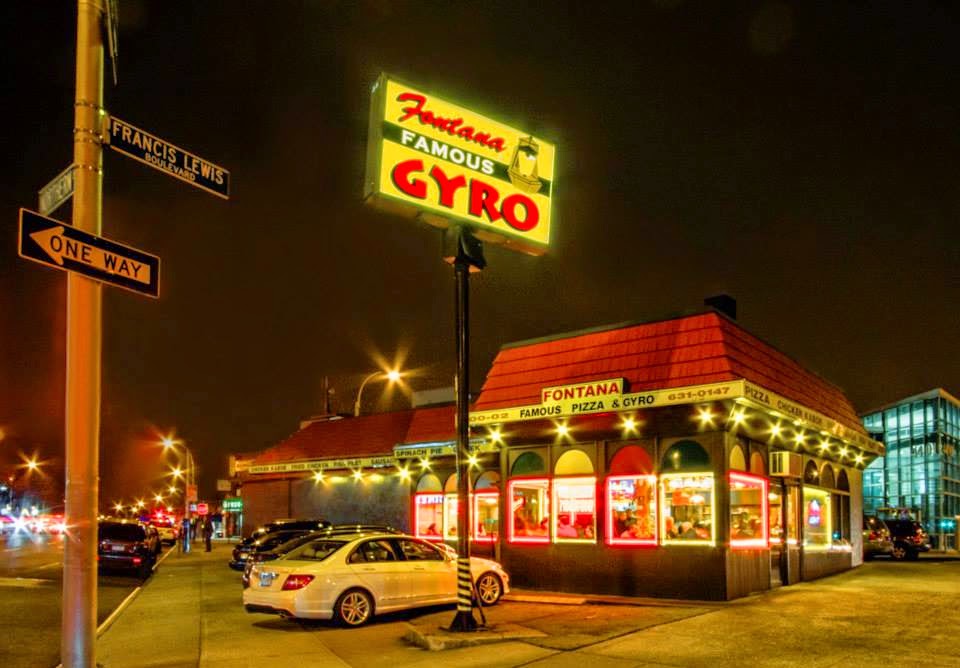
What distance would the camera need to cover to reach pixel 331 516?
1254 inches

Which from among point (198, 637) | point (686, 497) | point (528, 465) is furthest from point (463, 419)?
point (528, 465)

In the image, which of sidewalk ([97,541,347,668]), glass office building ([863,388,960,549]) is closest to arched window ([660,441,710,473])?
sidewalk ([97,541,347,668])

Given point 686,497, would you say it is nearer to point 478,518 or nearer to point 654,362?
point 654,362

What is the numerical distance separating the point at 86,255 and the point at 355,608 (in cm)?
839

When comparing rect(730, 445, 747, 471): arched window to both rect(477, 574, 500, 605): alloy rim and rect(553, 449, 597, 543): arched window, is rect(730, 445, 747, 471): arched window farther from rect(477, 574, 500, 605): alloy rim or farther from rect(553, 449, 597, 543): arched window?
rect(477, 574, 500, 605): alloy rim

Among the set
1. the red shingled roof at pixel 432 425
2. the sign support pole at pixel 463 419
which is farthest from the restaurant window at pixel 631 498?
the red shingled roof at pixel 432 425

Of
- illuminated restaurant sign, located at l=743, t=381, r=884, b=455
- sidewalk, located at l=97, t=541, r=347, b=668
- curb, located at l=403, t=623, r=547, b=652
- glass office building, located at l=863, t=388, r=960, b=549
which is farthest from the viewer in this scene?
glass office building, located at l=863, t=388, r=960, b=549

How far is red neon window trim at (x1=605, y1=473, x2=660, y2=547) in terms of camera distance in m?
17.3

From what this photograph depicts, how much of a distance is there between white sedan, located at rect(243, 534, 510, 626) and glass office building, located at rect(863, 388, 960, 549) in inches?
1511

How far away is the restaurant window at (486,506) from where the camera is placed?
22016mm

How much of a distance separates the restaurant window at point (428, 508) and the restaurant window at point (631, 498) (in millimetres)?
8367

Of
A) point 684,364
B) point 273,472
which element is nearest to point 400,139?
point 684,364

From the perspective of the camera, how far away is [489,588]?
16547 millimetres

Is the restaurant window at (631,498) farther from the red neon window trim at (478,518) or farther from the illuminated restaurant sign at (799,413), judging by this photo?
the red neon window trim at (478,518)
